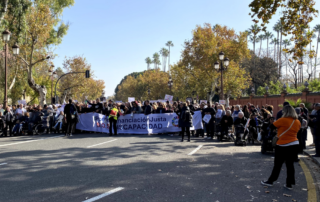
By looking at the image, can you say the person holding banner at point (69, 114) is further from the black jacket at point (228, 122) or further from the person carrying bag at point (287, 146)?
the person carrying bag at point (287, 146)

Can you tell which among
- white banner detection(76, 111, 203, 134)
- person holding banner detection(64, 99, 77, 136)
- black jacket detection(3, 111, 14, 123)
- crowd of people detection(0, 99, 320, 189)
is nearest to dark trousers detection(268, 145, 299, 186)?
crowd of people detection(0, 99, 320, 189)

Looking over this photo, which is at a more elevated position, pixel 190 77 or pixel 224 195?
pixel 190 77

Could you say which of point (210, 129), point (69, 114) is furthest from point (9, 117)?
point (210, 129)

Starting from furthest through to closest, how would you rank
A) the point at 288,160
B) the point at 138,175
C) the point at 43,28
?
1. the point at 43,28
2. the point at 138,175
3. the point at 288,160

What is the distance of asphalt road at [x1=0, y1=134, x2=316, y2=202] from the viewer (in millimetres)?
4988

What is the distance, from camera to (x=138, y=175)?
636 centimetres

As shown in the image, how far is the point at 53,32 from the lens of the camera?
100 ft

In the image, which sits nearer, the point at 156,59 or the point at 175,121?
the point at 175,121

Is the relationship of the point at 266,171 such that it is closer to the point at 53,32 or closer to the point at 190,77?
the point at 53,32

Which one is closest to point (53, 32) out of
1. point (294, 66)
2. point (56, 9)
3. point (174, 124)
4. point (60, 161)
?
point (56, 9)

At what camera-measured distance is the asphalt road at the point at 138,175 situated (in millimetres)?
4988

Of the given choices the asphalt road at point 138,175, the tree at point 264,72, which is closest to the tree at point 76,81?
the tree at point 264,72

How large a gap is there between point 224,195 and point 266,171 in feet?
8.08

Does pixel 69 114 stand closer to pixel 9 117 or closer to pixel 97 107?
pixel 97 107
